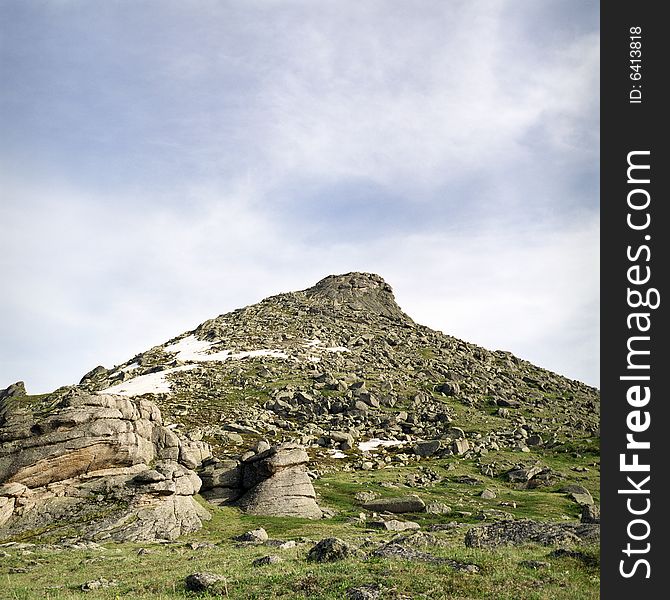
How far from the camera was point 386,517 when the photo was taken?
5916cm

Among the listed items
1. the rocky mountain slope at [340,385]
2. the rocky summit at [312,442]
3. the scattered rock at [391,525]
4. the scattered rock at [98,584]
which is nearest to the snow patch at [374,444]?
the rocky summit at [312,442]

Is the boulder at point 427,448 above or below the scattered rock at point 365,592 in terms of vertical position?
above

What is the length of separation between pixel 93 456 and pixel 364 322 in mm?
143635

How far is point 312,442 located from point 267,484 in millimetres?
35748

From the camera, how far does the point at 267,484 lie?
62.8 meters

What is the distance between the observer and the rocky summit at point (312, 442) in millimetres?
48750

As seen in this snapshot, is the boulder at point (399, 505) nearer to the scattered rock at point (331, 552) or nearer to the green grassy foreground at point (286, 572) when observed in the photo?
the green grassy foreground at point (286, 572)

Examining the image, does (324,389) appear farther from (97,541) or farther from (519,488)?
(97,541)

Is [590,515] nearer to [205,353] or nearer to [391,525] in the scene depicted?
[391,525]

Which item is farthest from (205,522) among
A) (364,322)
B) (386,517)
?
(364,322)

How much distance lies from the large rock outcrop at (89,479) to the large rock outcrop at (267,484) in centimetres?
610

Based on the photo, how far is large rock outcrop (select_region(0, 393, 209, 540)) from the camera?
154ft

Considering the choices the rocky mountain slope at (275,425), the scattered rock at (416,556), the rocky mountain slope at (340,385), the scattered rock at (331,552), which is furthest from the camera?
the rocky mountain slope at (340,385)

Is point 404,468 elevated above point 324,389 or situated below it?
below
